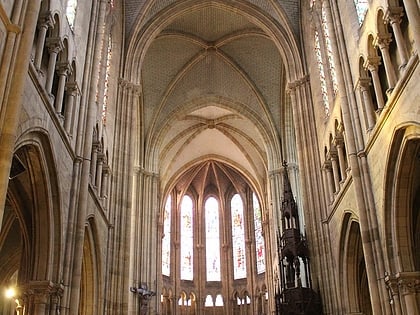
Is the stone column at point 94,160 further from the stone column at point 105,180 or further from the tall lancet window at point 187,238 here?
the tall lancet window at point 187,238

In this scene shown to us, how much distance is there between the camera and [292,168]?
29688 millimetres

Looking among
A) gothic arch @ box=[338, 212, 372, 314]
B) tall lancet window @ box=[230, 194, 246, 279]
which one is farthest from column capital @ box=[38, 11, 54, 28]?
tall lancet window @ box=[230, 194, 246, 279]

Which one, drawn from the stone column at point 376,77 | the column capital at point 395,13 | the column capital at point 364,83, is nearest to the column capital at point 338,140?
the column capital at point 364,83

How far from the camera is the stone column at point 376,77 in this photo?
13.4 m

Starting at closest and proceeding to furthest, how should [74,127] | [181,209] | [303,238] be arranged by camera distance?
[74,127] → [303,238] → [181,209]

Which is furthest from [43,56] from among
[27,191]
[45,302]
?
[45,302]

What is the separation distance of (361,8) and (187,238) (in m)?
28.4

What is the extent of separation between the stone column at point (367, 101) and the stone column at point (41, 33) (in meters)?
8.26

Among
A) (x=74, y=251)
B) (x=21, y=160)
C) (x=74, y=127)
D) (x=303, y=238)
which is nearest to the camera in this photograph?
(x=21, y=160)

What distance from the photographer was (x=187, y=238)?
1612 inches

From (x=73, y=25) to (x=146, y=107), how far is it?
50.0ft

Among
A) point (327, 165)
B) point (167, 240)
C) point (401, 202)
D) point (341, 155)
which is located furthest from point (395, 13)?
point (167, 240)

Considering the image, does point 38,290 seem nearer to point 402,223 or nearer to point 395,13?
point 402,223

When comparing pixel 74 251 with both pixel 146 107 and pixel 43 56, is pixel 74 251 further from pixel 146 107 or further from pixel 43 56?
pixel 146 107
